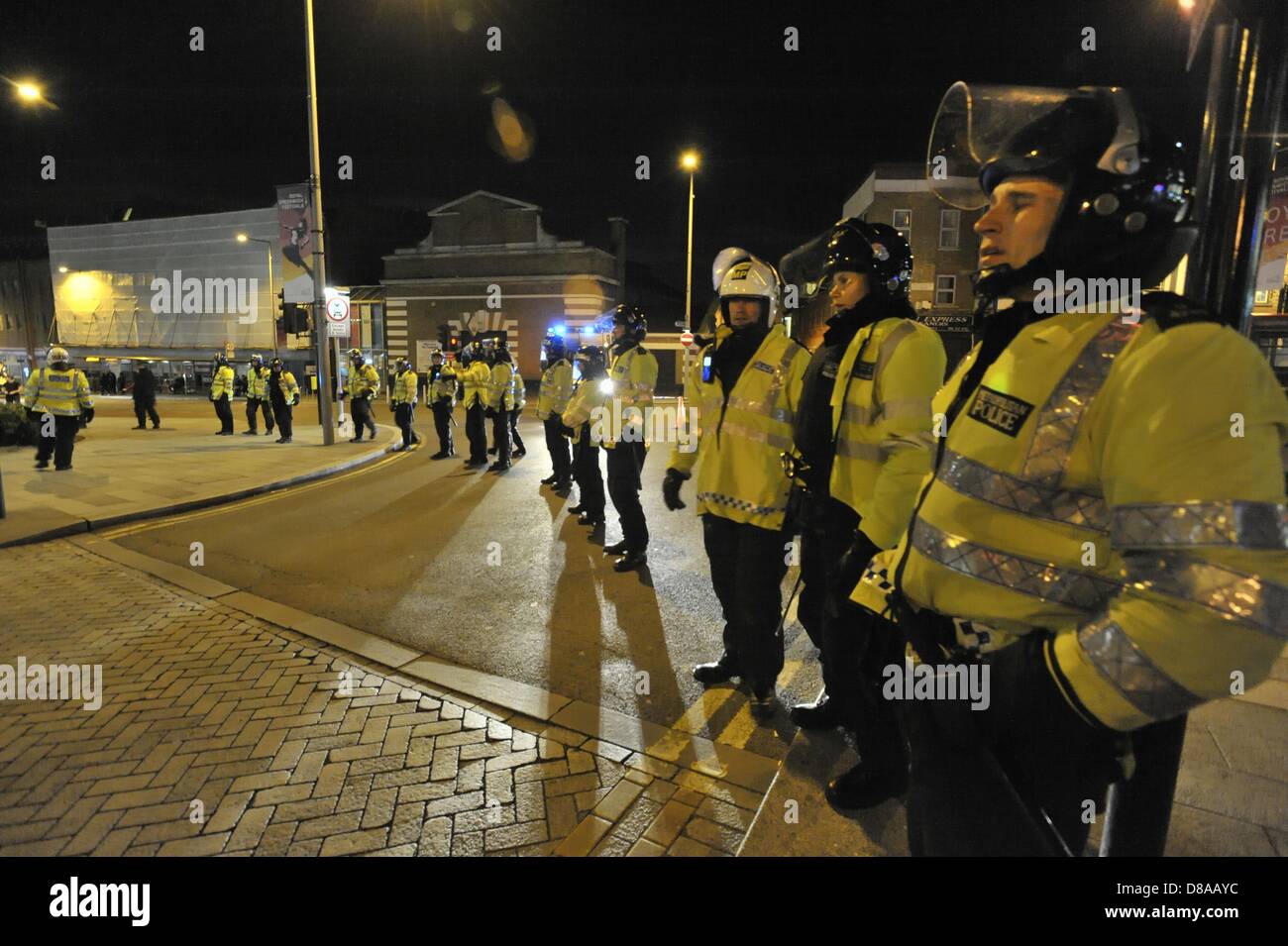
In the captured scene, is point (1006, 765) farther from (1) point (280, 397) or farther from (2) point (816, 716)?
(1) point (280, 397)

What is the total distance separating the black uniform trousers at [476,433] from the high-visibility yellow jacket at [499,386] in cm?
41

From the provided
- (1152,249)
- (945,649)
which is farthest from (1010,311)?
(945,649)

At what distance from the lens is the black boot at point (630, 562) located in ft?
20.2

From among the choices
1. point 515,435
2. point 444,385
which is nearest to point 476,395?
point 444,385

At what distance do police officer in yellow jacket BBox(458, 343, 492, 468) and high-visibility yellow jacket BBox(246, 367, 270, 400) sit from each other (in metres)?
6.86

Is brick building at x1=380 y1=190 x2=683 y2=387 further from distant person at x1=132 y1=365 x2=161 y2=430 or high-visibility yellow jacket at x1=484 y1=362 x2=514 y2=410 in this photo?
high-visibility yellow jacket at x1=484 y1=362 x2=514 y2=410

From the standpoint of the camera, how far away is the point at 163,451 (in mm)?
13227

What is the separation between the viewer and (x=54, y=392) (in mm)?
10602

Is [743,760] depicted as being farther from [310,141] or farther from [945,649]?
[310,141]

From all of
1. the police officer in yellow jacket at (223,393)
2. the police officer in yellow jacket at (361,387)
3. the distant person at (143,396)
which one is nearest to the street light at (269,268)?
the distant person at (143,396)

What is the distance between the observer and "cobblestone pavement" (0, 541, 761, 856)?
2.64 metres

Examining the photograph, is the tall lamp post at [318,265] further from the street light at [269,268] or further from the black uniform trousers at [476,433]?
the street light at [269,268]

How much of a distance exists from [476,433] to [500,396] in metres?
1.11

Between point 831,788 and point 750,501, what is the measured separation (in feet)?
4.43
